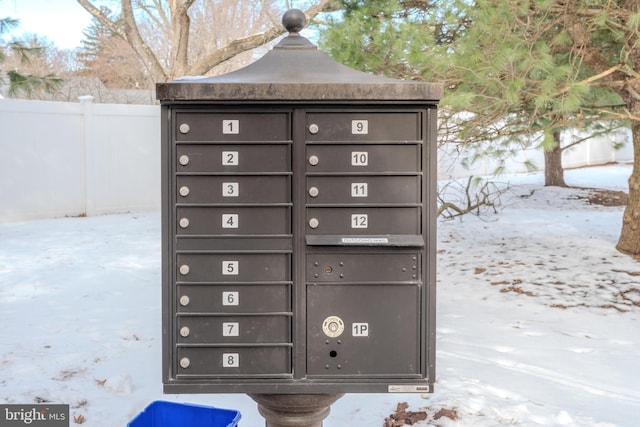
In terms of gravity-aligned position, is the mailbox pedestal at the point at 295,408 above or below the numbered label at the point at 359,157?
below

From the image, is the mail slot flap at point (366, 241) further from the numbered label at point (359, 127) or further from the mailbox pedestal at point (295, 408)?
the mailbox pedestal at point (295, 408)

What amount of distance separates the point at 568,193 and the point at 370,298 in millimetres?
9644

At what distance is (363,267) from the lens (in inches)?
62.7

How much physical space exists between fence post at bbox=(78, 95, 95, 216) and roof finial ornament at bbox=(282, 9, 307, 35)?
7825 mm

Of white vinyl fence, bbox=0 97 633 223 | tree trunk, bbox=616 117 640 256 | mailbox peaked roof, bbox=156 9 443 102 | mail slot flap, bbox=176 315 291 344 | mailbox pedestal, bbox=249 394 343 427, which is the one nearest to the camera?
mailbox peaked roof, bbox=156 9 443 102

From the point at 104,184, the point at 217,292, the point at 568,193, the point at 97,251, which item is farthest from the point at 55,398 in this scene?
the point at 568,193

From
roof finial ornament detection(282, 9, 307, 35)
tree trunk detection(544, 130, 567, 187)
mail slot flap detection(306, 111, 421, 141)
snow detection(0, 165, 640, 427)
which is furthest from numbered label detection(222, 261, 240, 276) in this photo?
tree trunk detection(544, 130, 567, 187)

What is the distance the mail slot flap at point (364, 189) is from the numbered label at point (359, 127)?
110mm

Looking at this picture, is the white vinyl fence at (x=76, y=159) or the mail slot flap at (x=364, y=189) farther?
the white vinyl fence at (x=76, y=159)

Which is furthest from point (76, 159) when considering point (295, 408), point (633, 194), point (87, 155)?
point (295, 408)

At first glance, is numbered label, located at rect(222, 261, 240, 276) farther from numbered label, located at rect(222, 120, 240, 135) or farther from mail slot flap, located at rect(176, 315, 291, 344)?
numbered label, located at rect(222, 120, 240, 135)

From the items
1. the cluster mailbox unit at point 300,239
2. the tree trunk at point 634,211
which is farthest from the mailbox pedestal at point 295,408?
the tree trunk at point 634,211

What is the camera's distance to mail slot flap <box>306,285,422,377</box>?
1.60m

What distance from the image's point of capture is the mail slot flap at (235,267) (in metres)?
1.58
